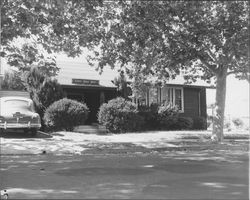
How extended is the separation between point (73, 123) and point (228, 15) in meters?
11.1

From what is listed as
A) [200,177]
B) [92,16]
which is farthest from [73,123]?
[200,177]

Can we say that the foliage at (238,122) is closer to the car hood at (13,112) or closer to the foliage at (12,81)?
the foliage at (12,81)

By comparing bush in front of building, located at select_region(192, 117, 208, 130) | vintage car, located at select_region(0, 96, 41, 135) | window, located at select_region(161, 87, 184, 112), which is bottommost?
bush in front of building, located at select_region(192, 117, 208, 130)

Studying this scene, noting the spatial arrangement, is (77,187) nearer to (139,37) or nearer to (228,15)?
(139,37)

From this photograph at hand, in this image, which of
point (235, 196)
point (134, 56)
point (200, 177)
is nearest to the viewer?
point (235, 196)

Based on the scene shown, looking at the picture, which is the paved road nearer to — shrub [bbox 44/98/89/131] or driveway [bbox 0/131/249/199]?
driveway [bbox 0/131/249/199]

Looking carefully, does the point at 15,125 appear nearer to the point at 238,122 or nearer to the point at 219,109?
the point at 219,109

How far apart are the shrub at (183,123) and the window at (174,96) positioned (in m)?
1.87

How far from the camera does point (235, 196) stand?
290 inches

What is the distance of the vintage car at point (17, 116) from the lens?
21.3 m

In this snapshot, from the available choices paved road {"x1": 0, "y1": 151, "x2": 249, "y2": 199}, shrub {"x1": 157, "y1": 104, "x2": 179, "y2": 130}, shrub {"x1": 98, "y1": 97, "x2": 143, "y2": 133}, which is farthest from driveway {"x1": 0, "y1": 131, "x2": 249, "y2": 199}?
shrub {"x1": 157, "y1": 104, "x2": 179, "y2": 130}

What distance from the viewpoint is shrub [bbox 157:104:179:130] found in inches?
1126

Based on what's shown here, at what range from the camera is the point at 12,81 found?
88.0ft

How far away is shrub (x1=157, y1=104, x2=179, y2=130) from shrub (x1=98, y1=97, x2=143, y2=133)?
3.36 m
